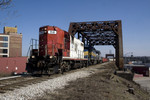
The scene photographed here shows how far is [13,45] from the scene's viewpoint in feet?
237

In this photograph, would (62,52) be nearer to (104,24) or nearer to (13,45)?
(104,24)

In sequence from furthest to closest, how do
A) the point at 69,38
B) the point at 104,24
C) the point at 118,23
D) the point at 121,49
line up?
1. the point at 104,24
2. the point at 118,23
3. the point at 121,49
4. the point at 69,38

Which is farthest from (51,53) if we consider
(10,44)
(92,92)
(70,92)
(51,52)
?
(10,44)

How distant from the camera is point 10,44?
71562 mm

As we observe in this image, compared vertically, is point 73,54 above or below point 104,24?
below

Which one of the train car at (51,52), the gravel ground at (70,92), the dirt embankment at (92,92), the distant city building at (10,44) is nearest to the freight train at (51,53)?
the train car at (51,52)

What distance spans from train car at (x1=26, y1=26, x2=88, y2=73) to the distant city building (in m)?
63.8

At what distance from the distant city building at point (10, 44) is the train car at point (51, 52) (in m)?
63.8

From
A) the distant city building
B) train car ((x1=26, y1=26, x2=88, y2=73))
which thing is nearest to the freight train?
train car ((x1=26, y1=26, x2=88, y2=73))

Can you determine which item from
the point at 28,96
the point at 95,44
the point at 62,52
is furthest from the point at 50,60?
the point at 95,44

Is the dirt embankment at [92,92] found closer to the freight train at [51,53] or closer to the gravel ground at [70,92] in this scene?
the gravel ground at [70,92]

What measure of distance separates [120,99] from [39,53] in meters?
8.92

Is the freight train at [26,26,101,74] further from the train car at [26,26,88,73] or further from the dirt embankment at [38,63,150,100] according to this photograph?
the dirt embankment at [38,63,150,100]

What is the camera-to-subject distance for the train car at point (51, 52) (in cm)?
1085
